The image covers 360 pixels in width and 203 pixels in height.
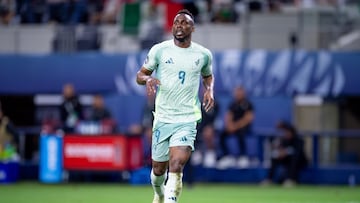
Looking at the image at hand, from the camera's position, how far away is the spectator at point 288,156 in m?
23.6

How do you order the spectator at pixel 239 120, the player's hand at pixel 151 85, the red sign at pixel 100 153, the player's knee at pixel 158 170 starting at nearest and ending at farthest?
the player's hand at pixel 151 85 < the player's knee at pixel 158 170 < the spectator at pixel 239 120 < the red sign at pixel 100 153

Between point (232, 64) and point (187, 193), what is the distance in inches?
258

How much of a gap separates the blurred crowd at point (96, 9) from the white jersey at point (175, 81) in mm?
13507

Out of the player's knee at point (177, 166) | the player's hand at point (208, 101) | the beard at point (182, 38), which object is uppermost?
the beard at point (182, 38)

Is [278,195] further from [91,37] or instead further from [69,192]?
[91,37]

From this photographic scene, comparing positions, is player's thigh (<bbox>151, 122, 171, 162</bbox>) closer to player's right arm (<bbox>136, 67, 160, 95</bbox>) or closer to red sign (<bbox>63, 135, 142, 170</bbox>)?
player's right arm (<bbox>136, 67, 160, 95</bbox>)

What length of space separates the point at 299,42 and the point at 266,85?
126cm

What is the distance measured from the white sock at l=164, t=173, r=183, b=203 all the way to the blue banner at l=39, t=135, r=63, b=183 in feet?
38.6

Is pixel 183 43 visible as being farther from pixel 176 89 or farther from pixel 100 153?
pixel 100 153

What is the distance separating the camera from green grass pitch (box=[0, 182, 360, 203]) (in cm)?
1845

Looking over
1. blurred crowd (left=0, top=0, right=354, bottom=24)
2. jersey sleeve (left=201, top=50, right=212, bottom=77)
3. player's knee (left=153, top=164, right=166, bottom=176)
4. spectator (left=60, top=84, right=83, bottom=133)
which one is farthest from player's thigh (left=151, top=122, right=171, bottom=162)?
blurred crowd (left=0, top=0, right=354, bottom=24)

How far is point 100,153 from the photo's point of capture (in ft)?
79.9

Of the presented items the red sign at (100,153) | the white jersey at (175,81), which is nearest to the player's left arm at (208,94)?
the white jersey at (175,81)

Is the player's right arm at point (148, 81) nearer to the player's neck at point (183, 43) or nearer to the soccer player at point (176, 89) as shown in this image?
the soccer player at point (176, 89)
